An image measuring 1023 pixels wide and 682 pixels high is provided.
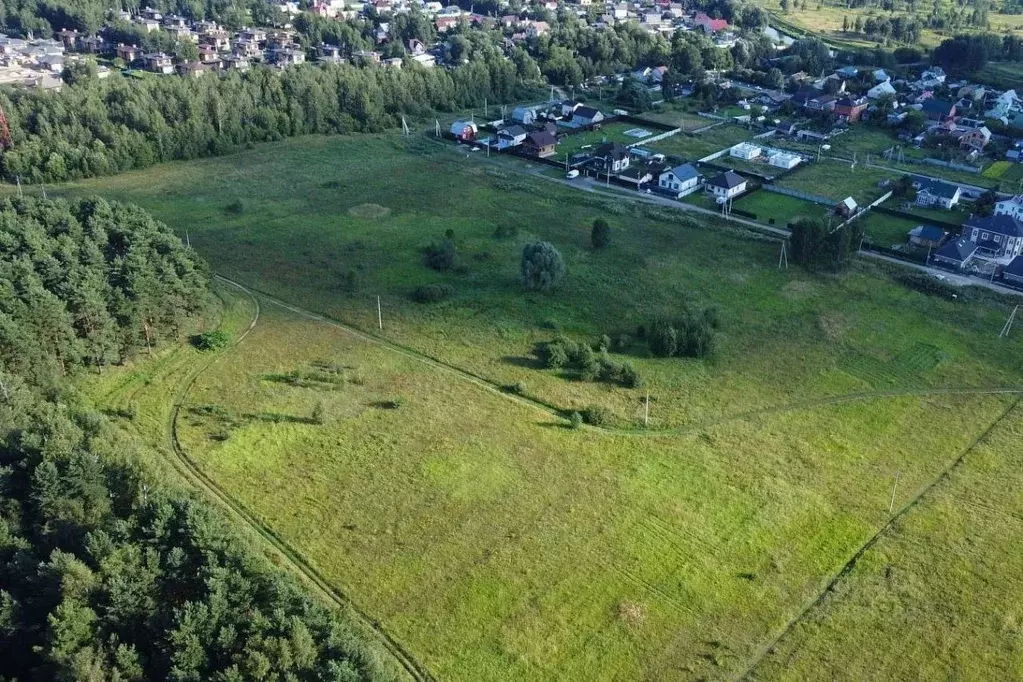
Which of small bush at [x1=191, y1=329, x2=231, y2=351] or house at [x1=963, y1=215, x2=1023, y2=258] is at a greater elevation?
small bush at [x1=191, y1=329, x2=231, y2=351]

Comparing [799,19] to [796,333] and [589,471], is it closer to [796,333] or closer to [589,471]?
[796,333]

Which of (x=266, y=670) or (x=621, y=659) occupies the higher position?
(x=266, y=670)

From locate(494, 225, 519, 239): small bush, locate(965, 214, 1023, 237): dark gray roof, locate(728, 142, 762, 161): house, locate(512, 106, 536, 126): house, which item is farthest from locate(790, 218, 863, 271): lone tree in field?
locate(512, 106, 536, 126): house

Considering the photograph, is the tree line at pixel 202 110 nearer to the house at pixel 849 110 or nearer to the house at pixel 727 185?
the house at pixel 727 185

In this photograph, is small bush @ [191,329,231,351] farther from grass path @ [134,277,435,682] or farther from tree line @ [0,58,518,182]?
tree line @ [0,58,518,182]

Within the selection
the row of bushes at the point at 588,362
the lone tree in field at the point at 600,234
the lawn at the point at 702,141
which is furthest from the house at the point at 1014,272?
the lawn at the point at 702,141

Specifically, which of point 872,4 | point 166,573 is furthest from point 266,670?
point 872,4
